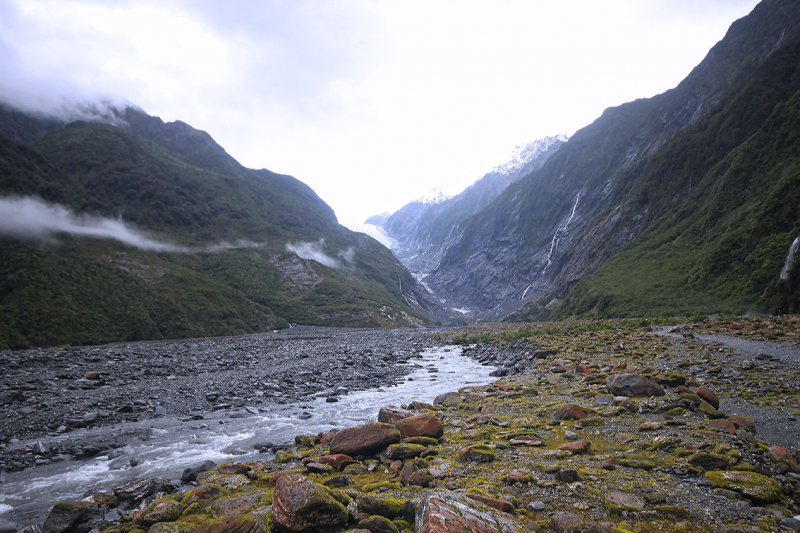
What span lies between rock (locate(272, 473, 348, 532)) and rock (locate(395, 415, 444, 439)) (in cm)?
417

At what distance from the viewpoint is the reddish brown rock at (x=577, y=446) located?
23.4 feet

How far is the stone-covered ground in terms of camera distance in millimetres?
4629

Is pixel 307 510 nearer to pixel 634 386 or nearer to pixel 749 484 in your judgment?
pixel 749 484

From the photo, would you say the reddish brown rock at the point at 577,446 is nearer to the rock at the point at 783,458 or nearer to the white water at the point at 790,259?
the rock at the point at 783,458

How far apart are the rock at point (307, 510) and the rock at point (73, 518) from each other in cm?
432

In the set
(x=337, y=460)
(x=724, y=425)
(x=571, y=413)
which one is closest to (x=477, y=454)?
(x=337, y=460)

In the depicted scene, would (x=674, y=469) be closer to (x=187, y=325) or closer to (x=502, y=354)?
(x=502, y=354)

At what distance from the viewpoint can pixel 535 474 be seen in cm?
622

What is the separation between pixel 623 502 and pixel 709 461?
210 cm

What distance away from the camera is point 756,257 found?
120ft

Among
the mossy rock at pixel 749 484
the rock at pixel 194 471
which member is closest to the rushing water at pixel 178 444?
the rock at pixel 194 471

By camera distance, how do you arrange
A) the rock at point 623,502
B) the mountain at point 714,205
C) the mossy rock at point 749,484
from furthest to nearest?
1. the mountain at point 714,205
2. the rock at point 623,502
3. the mossy rock at point 749,484

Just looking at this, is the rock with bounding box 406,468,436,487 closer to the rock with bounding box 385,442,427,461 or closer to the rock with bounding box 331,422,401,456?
the rock with bounding box 385,442,427,461

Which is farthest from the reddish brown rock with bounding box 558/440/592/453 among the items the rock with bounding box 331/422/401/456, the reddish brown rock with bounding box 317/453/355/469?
the reddish brown rock with bounding box 317/453/355/469
